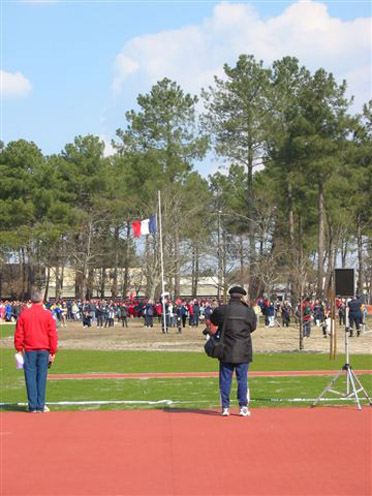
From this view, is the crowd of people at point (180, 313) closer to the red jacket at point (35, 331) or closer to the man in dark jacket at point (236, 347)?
the red jacket at point (35, 331)

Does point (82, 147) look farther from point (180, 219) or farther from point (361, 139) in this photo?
point (361, 139)

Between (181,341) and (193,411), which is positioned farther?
(181,341)

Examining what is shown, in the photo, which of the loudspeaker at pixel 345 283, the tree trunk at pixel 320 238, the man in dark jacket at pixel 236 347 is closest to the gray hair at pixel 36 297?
A: the man in dark jacket at pixel 236 347

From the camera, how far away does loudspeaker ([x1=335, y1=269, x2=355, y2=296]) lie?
14.0 metres

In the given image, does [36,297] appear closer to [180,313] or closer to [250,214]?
[180,313]

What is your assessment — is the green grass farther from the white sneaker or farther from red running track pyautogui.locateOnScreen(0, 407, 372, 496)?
red running track pyautogui.locateOnScreen(0, 407, 372, 496)

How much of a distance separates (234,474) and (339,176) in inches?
2081

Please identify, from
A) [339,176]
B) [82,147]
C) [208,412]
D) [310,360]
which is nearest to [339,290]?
[208,412]

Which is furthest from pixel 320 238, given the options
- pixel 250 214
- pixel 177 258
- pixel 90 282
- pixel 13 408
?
pixel 13 408

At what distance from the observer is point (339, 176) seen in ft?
194

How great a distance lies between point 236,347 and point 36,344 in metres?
2.77

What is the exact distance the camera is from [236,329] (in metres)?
11.1

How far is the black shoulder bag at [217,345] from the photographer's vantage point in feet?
36.0

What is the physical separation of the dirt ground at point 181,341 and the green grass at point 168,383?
5.70 metres
